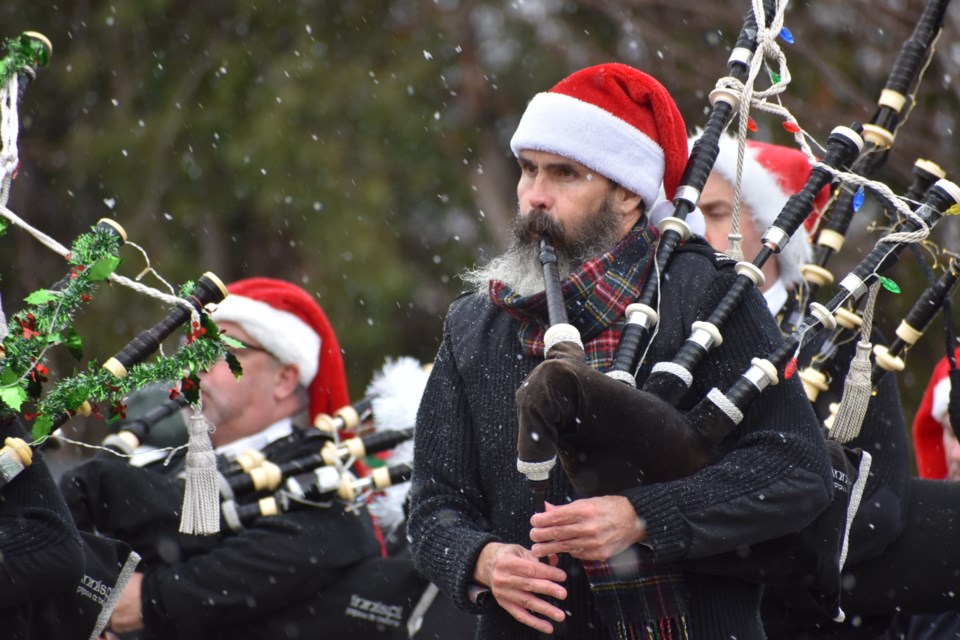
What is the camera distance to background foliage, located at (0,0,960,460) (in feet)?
34.5

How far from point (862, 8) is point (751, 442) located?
4784 mm

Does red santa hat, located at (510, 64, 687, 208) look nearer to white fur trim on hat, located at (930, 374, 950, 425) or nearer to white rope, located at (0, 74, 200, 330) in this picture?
white rope, located at (0, 74, 200, 330)

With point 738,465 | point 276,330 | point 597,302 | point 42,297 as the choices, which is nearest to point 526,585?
point 738,465

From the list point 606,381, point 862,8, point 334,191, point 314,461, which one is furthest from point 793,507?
point 334,191

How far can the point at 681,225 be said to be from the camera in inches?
113

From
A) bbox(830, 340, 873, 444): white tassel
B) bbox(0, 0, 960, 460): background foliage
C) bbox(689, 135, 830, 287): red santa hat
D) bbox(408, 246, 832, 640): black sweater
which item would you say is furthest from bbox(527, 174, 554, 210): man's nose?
bbox(0, 0, 960, 460): background foliage

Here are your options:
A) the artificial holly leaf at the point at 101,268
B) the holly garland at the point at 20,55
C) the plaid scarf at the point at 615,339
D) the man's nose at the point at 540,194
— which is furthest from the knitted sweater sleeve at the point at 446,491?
the holly garland at the point at 20,55

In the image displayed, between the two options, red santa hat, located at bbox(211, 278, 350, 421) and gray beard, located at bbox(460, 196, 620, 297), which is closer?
gray beard, located at bbox(460, 196, 620, 297)

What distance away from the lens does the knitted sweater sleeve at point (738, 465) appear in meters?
2.53

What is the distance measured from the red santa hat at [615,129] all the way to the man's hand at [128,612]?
190 centimetres

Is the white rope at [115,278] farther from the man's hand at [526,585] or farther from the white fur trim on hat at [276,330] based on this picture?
the white fur trim on hat at [276,330]

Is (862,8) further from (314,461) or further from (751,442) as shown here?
(751,442)

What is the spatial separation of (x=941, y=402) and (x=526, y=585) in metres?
2.29

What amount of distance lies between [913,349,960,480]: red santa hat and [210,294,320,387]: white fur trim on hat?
204 centimetres
